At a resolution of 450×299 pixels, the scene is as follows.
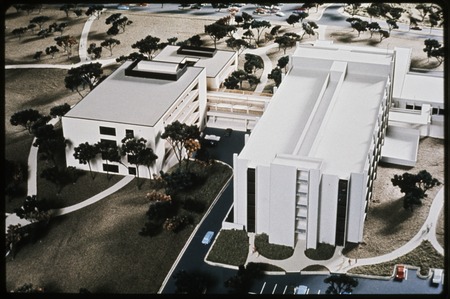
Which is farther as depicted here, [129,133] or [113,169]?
[113,169]

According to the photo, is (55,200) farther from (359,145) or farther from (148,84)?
(359,145)

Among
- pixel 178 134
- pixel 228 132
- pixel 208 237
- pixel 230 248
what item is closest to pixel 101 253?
pixel 208 237

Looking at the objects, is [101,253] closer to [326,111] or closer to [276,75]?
[326,111]

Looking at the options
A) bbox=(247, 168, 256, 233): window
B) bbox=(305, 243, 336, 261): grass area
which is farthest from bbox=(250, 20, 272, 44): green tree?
bbox=(305, 243, 336, 261): grass area

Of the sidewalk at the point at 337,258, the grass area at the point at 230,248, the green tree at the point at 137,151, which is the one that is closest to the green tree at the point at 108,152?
the green tree at the point at 137,151

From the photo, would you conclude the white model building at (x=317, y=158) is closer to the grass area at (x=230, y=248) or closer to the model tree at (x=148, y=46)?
the grass area at (x=230, y=248)

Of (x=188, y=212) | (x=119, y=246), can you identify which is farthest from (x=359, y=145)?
(x=119, y=246)
